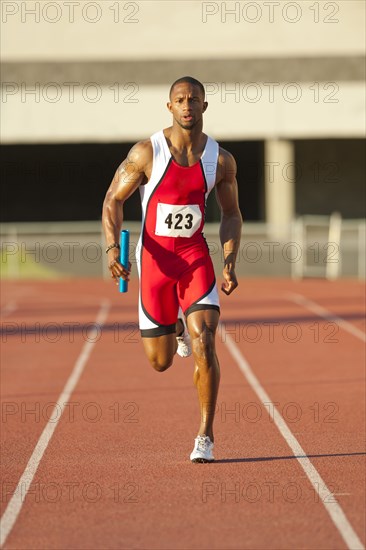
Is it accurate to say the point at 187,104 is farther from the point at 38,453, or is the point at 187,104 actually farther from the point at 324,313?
the point at 324,313

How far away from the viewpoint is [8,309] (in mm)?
20141

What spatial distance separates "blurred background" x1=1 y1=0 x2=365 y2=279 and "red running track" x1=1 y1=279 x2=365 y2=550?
10.8 m

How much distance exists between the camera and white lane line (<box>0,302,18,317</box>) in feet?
63.7

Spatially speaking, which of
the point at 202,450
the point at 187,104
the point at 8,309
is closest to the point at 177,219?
the point at 187,104

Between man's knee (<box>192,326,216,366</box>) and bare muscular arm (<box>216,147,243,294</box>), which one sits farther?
bare muscular arm (<box>216,147,243,294</box>)

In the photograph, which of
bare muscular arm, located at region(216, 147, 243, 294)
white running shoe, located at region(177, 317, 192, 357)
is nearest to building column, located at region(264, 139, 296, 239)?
white running shoe, located at region(177, 317, 192, 357)

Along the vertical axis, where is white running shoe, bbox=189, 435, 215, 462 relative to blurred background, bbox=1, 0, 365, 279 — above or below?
below

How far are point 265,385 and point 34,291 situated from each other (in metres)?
13.7

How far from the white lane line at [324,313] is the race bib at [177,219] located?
848cm

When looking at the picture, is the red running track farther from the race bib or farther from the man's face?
the man's face

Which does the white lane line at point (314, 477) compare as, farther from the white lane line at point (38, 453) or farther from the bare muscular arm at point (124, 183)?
the bare muscular arm at point (124, 183)

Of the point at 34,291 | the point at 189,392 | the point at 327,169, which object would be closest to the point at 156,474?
the point at 189,392

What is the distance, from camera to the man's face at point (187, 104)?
6988 mm

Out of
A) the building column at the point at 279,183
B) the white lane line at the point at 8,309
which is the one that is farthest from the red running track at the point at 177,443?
the building column at the point at 279,183
